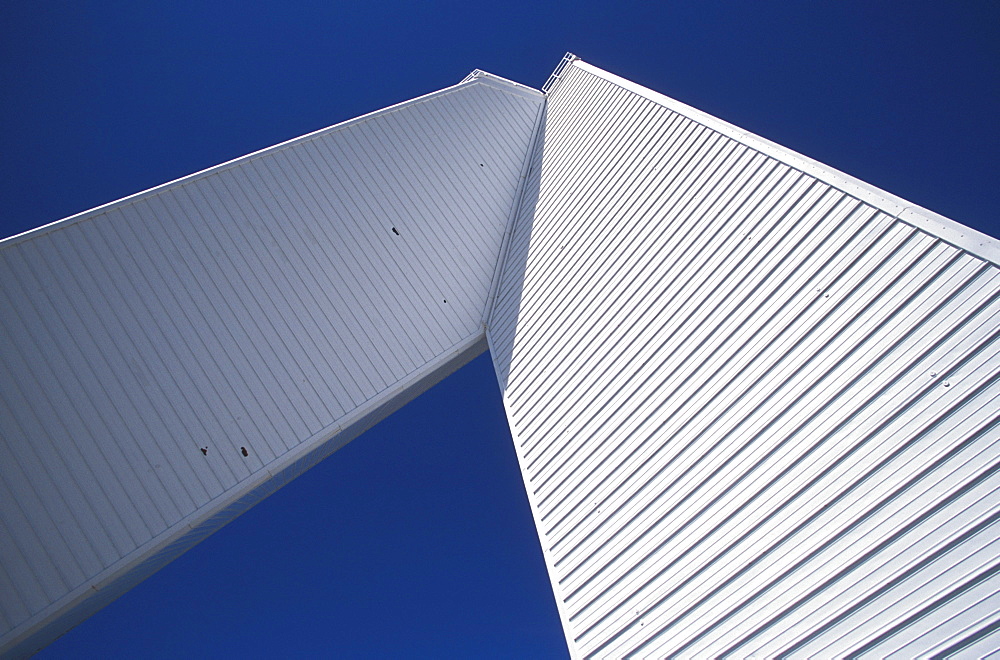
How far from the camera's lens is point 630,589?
3.98 meters

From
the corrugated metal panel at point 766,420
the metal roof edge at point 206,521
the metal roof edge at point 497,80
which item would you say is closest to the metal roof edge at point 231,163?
the metal roof edge at point 497,80

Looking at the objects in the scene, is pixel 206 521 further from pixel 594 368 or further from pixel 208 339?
pixel 594 368

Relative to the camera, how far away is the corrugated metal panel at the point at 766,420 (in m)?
2.81

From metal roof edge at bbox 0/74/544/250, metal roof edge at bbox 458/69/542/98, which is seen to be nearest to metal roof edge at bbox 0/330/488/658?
metal roof edge at bbox 0/74/544/250

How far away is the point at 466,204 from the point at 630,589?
6.46 metres

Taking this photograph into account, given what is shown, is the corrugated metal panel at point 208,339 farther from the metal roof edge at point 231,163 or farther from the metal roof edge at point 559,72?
the metal roof edge at point 559,72

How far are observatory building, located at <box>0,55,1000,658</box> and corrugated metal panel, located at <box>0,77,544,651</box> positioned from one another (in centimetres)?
3

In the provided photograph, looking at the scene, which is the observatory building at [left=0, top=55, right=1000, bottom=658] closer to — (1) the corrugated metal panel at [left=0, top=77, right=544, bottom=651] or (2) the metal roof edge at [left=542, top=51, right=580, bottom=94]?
(1) the corrugated metal panel at [left=0, top=77, right=544, bottom=651]

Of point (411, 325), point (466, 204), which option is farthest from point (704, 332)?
point (466, 204)

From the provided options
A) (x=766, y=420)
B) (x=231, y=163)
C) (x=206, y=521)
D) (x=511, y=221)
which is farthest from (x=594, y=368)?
(x=231, y=163)

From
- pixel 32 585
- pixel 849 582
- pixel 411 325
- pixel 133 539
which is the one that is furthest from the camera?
pixel 411 325

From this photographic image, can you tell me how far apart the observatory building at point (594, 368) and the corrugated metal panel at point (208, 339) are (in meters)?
0.03

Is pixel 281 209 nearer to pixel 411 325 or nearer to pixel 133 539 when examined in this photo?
pixel 411 325

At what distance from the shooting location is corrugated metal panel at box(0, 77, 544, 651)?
473cm
